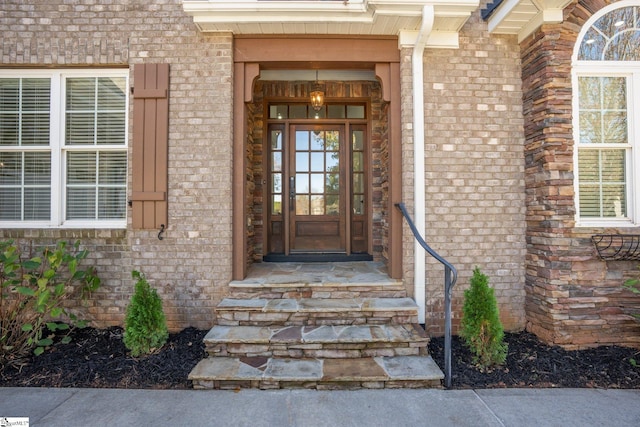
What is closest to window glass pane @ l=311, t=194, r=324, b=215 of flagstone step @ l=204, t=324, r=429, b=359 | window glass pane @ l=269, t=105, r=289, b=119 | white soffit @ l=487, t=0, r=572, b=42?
window glass pane @ l=269, t=105, r=289, b=119

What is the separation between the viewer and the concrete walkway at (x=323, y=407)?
2.12m

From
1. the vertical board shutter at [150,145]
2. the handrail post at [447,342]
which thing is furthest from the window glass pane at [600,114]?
the vertical board shutter at [150,145]

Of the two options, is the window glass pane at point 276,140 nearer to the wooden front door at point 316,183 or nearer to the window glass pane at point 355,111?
the wooden front door at point 316,183

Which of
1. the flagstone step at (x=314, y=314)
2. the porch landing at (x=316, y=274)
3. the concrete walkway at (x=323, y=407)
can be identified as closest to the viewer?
the concrete walkway at (x=323, y=407)

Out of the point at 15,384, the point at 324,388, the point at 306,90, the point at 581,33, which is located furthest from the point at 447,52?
the point at 15,384

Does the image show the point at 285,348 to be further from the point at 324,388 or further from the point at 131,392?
the point at 131,392

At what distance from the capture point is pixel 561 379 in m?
2.63

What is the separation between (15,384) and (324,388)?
2.31m

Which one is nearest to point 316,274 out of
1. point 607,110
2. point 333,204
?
point 333,204

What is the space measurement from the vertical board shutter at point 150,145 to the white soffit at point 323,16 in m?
0.72

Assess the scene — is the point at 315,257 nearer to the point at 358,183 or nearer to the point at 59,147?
the point at 358,183

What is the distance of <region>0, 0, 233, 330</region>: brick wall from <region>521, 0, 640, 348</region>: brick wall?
301cm

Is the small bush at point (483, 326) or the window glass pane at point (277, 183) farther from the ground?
the window glass pane at point (277, 183)

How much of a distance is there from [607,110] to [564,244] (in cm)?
139
